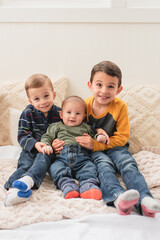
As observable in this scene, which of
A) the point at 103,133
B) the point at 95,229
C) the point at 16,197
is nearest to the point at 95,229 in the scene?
the point at 95,229

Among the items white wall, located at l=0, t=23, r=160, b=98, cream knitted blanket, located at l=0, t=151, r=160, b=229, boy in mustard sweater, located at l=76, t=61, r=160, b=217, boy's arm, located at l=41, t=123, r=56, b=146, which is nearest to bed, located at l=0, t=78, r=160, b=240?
A: cream knitted blanket, located at l=0, t=151, r=160, b=229

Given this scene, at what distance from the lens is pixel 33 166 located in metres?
1.23

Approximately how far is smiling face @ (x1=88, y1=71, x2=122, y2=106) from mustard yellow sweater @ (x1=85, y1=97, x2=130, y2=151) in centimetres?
7

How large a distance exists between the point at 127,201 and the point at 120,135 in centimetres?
55

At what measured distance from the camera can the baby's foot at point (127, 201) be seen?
91 cm

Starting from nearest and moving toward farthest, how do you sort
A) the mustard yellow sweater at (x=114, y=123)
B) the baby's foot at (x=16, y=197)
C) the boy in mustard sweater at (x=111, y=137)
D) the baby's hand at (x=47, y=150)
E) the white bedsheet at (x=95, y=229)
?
the white bedsheet at (x=95, y=229), the baby's foot at (x=16, y=197), the boy in mustard sweater at (x=111, y=137), the baby's hand at (x=47, y=150), the mustard yellow sweater at (x=114, y=123)

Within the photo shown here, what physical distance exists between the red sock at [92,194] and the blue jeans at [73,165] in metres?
0.10

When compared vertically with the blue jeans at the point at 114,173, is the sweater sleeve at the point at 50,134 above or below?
above

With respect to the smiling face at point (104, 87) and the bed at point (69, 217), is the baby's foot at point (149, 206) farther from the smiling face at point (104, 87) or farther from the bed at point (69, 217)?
the smiling face at point (104, 87)

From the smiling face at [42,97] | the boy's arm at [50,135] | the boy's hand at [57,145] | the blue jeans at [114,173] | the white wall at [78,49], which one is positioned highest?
the white wall at [78,49]

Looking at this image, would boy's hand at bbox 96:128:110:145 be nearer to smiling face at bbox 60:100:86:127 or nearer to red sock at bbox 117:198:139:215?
smiling face at bbox 60:100:86:127

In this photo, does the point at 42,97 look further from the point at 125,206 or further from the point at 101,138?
the point at 125,206

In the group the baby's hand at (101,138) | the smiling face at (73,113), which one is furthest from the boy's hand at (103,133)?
the smiling face at (73,113)

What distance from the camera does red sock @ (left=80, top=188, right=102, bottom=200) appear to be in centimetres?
107
